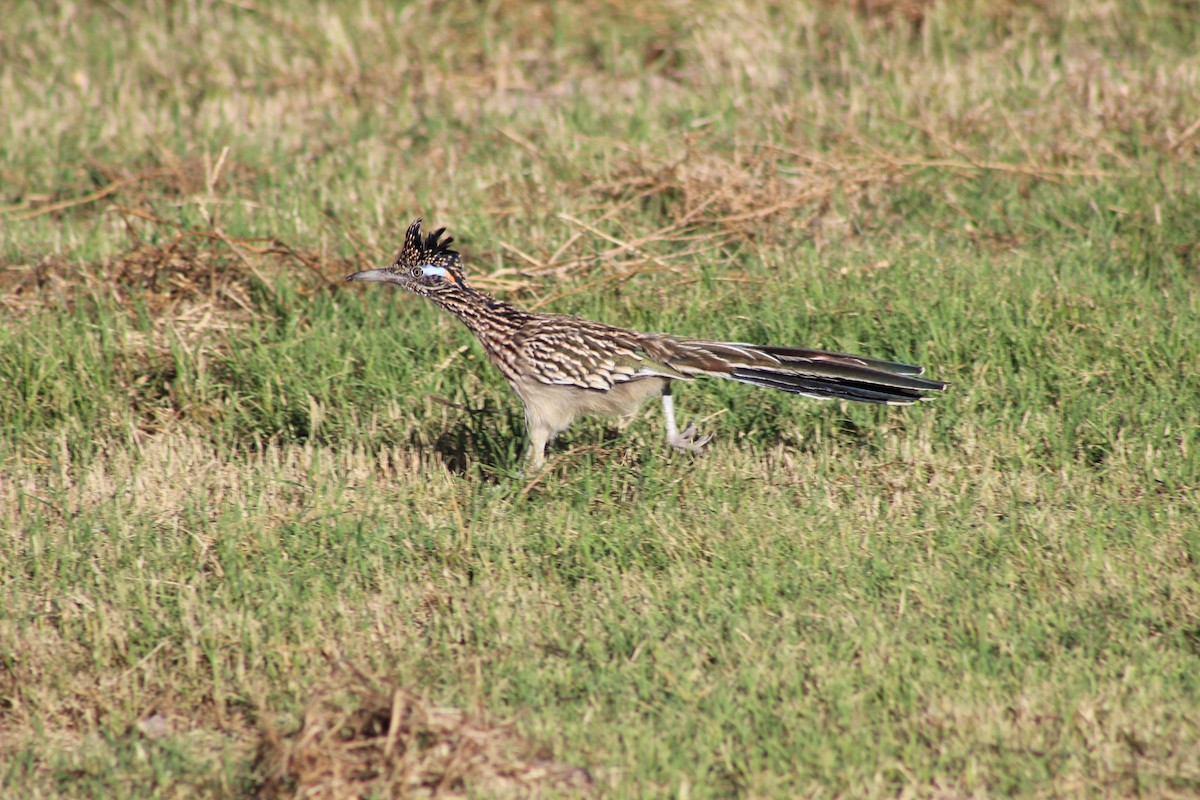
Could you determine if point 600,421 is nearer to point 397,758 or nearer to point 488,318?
point 488,318

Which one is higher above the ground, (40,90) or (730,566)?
(40,90)

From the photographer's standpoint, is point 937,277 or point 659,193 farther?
point 659,193

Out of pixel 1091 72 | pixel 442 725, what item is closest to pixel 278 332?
pixel 442 725

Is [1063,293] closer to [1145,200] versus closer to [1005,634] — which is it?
[1145,200]

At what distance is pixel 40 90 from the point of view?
10.9 meters

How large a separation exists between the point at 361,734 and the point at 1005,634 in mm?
2194

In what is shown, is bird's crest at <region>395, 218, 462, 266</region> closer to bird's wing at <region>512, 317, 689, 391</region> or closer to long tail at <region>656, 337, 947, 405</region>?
bird's wing at <region>512, 317, 689, 391</region>

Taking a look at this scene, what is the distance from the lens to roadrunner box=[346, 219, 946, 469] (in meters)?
5.91

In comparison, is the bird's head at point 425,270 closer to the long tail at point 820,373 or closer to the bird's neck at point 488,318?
the bird's neck at point 488,318

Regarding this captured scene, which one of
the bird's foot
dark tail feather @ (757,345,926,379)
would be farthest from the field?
dark tail feather @ (757,345,926,379)

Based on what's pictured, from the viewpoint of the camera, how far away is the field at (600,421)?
14.9 feet

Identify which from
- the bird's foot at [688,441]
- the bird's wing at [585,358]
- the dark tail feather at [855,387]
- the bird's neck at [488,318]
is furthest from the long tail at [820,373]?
the bird's neck at [488,318]

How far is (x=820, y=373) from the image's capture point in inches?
233

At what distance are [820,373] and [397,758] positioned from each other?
2.52m
